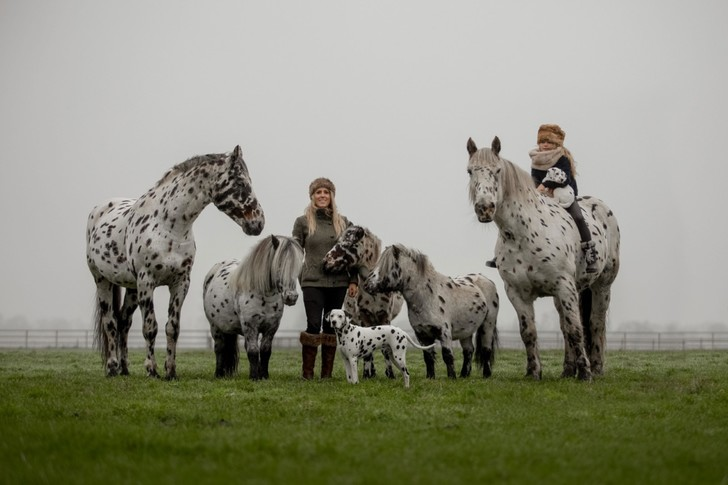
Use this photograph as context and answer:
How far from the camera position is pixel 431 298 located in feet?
44.0

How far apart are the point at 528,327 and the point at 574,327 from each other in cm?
70

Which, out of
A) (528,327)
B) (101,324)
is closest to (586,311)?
(528,327)

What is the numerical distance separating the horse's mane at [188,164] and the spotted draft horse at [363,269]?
2.20 meters

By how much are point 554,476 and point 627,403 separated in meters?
4.51

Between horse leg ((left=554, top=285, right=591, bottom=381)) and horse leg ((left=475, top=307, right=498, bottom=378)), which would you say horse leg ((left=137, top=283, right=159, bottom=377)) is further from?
horse leg ((left=554, top=285, right=591, bottom=381))

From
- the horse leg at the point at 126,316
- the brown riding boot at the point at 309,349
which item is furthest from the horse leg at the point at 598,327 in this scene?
the horse leg at the point at 126,316

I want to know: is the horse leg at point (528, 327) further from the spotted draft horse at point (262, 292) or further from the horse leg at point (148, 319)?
the horse leg at point (148, 319)

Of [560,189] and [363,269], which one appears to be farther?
[560,189]

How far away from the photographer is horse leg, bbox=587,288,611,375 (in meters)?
14.5

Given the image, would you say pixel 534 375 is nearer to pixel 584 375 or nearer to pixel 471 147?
pixel 584 375

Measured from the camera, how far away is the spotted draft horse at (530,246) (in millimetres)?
12477

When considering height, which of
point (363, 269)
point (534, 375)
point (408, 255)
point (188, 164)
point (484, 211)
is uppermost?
point (188, 164)

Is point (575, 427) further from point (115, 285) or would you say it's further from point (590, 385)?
point (115, 285)

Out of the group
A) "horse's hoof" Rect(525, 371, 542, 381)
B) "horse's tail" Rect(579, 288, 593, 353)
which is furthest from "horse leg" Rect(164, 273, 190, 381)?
"horse's tail" Rect(579, 288, 593, 353)
